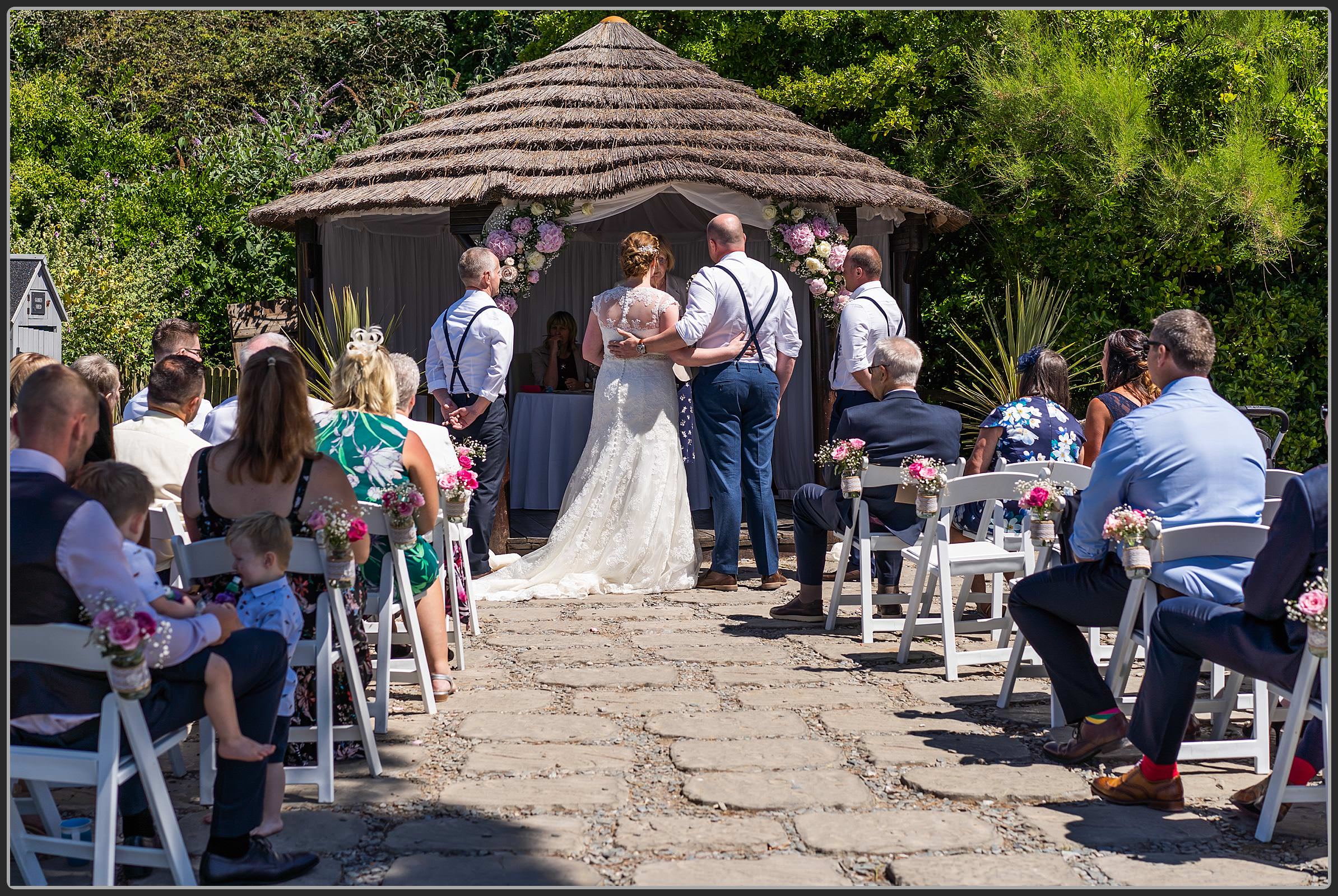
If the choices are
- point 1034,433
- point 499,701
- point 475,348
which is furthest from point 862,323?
point 499,701

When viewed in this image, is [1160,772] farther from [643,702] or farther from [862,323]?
[862,323]

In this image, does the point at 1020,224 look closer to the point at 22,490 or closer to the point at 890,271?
the point at 890,271

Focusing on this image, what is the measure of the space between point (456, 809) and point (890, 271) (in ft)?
32.2

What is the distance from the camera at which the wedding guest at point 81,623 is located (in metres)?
3.11

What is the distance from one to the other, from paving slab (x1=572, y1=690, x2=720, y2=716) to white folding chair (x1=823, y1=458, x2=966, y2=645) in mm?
1330

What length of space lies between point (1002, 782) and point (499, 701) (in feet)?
7.27

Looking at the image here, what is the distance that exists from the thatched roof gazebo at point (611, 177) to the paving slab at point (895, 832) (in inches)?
269

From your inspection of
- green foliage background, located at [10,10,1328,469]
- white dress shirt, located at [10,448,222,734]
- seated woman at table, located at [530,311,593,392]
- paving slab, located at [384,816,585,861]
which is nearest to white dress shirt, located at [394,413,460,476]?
paving slab, located at [384,816,585,861]

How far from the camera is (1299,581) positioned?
11.9 ft

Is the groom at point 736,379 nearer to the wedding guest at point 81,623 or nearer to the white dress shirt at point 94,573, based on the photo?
the wedding guest at point 81,623

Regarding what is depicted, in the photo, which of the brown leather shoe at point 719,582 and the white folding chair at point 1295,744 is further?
the brown leather shoe at point 719,582

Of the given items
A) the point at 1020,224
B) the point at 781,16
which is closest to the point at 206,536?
the point at 1020,224

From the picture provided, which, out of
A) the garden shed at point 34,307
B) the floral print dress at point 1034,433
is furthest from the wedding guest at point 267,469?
the garden shed at point 34,307

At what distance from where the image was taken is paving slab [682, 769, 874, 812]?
4.03 meters
